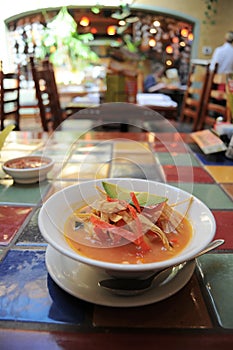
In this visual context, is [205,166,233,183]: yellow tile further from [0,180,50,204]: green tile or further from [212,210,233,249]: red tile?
[0,180,50,204]: green tile

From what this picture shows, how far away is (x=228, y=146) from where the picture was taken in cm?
121

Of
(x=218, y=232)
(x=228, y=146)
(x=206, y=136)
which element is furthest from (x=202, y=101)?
(x=218, y=232)

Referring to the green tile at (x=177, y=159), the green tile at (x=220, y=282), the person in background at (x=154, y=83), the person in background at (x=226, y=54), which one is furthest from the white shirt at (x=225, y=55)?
the green tile at (x=220, y=282)

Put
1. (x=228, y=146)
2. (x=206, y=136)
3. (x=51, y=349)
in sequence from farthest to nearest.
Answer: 1. (x=206, y=136)
2. (x=228, y=146)
3. (x=51, y=349)

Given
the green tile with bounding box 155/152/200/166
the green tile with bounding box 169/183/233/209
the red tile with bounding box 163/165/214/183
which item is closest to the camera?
the green tile with bounding box 169/183/233/209

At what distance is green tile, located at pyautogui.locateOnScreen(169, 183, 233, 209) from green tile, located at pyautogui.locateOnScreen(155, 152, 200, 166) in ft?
0.64

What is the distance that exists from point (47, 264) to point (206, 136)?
1084mm

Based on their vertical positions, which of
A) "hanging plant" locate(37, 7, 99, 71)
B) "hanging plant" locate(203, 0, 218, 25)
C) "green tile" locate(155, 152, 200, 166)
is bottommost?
"green tile" locate(155, 152, 200, 166)

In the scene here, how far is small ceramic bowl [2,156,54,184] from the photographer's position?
0.88 meters

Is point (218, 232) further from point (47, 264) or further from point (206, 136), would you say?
point (206, 136)

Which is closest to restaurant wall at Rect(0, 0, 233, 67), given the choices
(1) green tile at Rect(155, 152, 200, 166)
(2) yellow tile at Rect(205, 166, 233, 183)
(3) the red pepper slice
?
(1) green tile at Rect(155, 152, 200, 166)

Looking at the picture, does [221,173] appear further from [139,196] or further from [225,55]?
[225,55]

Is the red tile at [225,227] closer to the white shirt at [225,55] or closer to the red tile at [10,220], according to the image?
the red tile at [10,220]

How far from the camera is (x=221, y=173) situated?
3.36 ft
